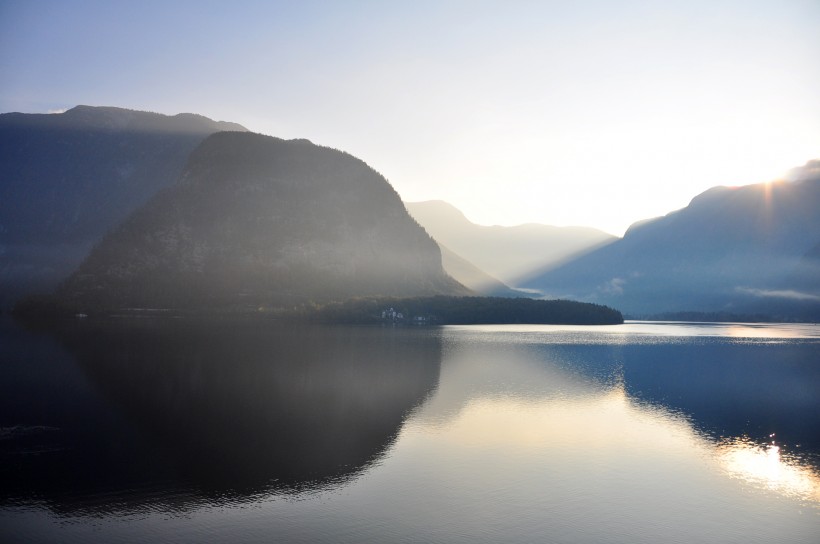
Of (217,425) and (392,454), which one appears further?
(217,425)

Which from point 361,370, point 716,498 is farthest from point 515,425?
point 361,370

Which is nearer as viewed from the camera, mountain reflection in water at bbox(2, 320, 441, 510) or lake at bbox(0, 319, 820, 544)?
lake at bbox(0, 319, 820, 544)

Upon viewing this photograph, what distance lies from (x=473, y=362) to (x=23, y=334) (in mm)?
107743

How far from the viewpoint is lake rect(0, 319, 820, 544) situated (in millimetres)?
32938

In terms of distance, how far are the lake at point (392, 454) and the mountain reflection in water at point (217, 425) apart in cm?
25

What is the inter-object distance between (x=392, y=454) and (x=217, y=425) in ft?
56.9

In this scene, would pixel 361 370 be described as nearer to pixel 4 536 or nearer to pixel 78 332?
pixel 4 536

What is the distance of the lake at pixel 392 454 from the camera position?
32.9 metres

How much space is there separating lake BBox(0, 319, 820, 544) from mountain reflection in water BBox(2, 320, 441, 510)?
0.25 metres

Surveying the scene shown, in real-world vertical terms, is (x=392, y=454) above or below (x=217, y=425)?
below

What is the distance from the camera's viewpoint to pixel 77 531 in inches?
1217

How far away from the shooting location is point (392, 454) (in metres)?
47.0

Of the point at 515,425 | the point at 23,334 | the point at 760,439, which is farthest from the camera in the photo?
the point at 23,334

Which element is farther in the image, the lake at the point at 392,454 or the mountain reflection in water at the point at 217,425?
the mountain reflection in water at the point at 217,425
